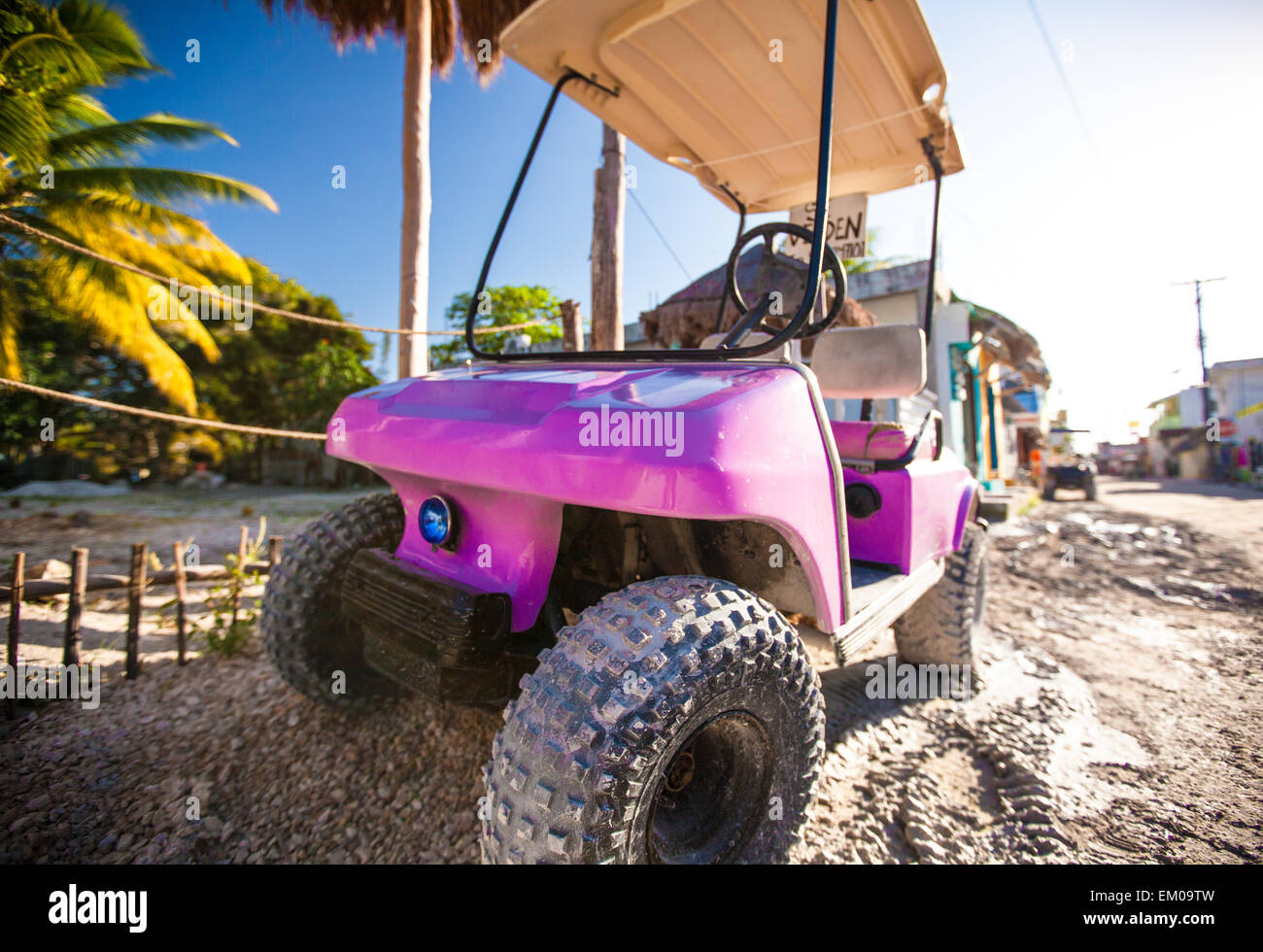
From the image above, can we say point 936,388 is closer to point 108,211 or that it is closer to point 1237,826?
point 1237,826

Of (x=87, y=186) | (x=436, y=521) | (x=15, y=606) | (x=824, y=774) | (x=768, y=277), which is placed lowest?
(x=824, y=774)

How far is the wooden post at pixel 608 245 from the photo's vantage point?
4.52 metres

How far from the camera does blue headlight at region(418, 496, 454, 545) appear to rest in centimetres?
158

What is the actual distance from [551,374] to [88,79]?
10.7 metres

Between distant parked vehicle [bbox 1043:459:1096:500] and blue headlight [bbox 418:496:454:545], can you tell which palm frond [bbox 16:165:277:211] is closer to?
blue headlight [bbox 418:496:454:545]

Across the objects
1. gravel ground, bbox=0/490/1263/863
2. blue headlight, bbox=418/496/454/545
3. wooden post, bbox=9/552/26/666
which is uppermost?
blue headlight, bbox=418/496/454/545

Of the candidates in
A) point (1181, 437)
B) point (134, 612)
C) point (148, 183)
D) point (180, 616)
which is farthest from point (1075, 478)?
point (1181, 437)

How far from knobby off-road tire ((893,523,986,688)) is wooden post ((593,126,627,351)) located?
116 inches

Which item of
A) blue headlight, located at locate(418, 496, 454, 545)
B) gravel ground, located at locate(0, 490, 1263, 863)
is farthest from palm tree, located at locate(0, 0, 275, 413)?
blue headlight, located at locate(418, 496, 454, 545)

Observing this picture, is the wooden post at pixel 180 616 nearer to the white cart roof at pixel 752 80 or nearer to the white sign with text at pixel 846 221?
the white cart roof at pixel 752 80

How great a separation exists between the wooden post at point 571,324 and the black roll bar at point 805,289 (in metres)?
1.94

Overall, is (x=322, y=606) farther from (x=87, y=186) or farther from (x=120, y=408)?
(x=87, y=186)

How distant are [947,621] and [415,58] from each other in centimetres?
627

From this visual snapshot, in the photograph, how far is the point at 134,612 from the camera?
108 inches
